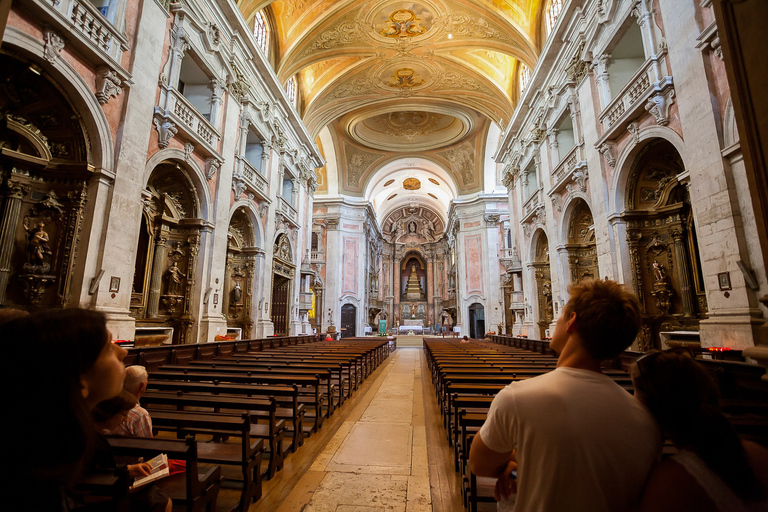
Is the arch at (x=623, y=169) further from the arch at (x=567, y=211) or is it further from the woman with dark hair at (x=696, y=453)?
the woman with dark hair at (x=696, y=453)

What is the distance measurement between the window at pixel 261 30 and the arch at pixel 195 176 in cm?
562

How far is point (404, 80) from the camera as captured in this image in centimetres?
1705

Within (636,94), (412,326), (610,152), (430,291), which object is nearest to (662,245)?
(610,152)

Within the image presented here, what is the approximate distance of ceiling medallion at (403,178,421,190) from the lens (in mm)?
30922

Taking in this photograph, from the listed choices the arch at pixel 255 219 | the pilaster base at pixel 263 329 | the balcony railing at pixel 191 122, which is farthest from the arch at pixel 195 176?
the pilaster base at pixel 263 329

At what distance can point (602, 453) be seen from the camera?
97cm

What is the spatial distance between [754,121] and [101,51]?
25.8 feet

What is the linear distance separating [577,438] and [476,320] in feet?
75.0

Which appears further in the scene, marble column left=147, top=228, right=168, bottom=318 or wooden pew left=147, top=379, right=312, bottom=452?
marble column left=147, top=228, right=168, bottom=318

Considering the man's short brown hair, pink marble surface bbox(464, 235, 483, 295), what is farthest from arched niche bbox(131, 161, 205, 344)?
pink marble surface bbox(464, 235, 483, 295)

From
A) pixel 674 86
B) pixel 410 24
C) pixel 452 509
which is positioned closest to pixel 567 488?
pixel 452 509

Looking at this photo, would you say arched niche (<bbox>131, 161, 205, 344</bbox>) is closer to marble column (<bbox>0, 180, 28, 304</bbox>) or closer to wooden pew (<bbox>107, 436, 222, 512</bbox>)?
marble column (<bbox>0, 180, 28, 304</bbox>)

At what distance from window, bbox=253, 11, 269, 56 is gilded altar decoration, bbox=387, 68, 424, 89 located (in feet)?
19.7

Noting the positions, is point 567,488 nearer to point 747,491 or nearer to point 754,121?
point 747,491
